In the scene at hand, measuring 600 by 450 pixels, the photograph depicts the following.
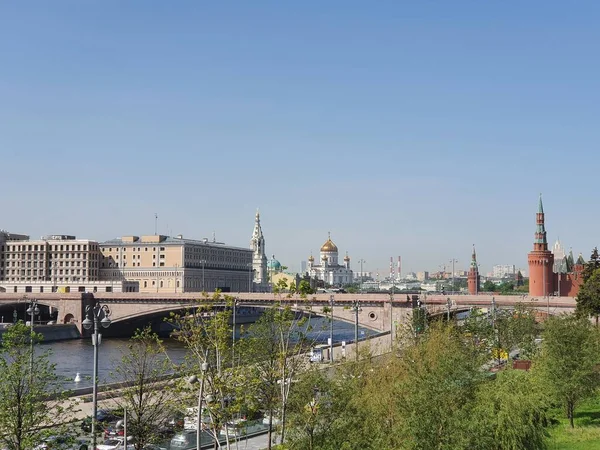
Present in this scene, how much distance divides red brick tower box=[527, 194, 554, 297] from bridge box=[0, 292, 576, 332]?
24148mm

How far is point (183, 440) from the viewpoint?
34.2m

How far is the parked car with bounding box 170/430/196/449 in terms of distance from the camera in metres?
33.9

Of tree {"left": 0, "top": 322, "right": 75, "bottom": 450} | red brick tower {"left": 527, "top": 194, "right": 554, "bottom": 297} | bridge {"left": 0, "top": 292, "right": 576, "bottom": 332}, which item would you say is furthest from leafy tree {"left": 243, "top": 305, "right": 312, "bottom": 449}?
red brick tower {"left": 527, "top": 194, "right": 554, "bottom": 297}

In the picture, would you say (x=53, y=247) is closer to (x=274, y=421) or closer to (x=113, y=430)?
(x=113, y=430)

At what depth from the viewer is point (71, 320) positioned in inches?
4710

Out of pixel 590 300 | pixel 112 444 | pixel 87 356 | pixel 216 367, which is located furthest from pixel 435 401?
pixel 87 356

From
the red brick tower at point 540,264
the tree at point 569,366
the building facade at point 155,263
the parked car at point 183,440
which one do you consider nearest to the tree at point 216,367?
the parked car at point 183,440

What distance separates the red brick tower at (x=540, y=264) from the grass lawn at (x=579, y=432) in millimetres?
89479

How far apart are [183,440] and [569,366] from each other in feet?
69.9

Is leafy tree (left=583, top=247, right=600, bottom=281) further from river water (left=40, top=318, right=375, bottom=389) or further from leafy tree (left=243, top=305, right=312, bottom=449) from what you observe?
leafy tree (left=243, top=305, right=312, bottom=449)

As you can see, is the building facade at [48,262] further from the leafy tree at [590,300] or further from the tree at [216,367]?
the tree at [216,367]

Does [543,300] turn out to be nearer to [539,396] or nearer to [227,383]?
[539,396]

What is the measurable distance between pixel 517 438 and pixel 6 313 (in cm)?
11215

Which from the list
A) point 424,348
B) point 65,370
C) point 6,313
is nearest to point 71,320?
point 6,313
